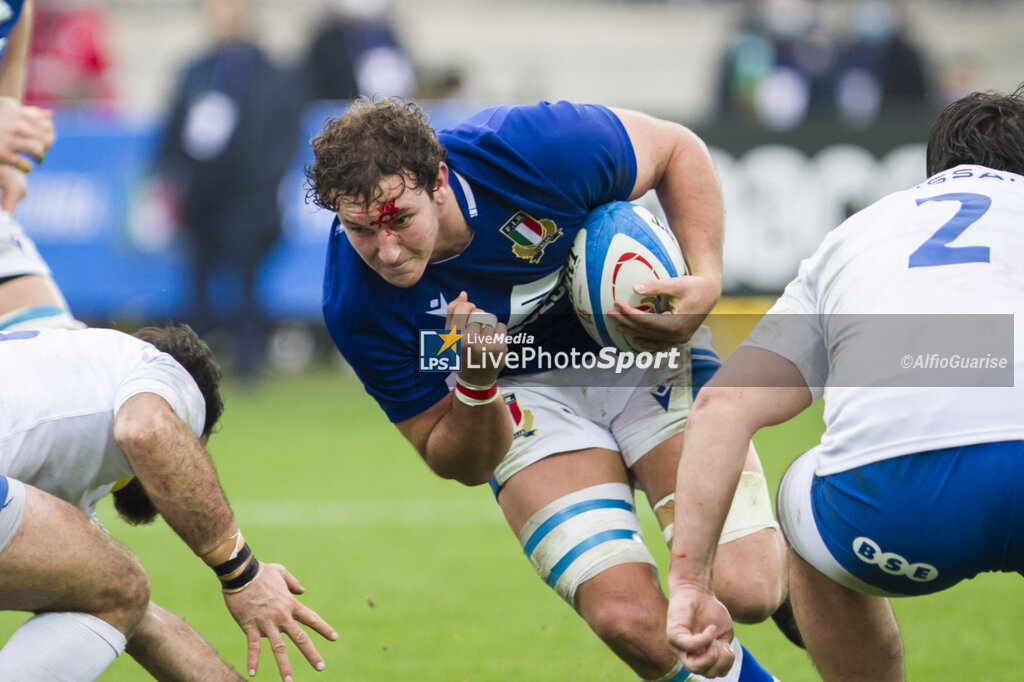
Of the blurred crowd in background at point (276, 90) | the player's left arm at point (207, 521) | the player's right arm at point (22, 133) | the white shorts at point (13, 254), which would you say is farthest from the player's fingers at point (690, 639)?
the blurred crowd in background at point (276, 90)

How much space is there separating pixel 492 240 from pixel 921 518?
1761mm

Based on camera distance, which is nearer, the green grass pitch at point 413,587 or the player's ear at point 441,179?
the player's ear at point 441,179

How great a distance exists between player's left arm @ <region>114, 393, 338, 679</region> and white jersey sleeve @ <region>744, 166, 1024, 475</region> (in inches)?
56.9

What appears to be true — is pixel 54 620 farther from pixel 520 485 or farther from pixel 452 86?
pixel 452 86

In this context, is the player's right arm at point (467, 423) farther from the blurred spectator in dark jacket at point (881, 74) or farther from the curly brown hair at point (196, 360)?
the blurred spectator in dark jacket at point (881, 74)

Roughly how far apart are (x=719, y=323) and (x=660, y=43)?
8714 millimetres

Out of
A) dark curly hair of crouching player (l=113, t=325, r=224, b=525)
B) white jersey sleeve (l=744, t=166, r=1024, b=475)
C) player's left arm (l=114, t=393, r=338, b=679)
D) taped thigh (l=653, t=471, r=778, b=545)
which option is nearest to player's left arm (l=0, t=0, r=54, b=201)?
dark curly hair of crouching player (l=113, t=325, r=224, b=525)

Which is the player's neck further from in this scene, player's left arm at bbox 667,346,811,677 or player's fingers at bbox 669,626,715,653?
player's fingers at bbox 669,626,715,653

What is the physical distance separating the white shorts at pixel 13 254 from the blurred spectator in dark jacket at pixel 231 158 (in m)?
6.70

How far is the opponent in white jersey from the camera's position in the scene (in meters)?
4.68

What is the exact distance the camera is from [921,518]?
2.93 m

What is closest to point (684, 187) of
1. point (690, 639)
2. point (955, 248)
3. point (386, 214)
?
point (386, 214)

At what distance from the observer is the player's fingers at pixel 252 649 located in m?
3.32

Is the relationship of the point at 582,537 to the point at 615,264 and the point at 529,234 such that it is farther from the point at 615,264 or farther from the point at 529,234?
the point at 529,234
